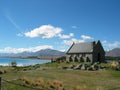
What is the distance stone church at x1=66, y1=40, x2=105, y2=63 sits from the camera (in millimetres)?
70125

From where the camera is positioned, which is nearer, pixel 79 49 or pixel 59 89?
pixel 59 89

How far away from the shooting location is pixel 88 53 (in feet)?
233

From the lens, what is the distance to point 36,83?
24438 millimetres

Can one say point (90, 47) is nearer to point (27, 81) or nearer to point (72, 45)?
point (72, 45)

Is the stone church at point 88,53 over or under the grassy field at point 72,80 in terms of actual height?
over

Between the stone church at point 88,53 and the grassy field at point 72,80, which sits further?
the stone church at point 88,53

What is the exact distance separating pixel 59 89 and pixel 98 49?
4999 cm

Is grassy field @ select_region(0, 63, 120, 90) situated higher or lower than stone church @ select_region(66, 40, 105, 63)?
lower

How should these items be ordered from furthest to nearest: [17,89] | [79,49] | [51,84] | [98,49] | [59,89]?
[79,49] → [98,49] → [51,84] → [59,89] → [17,89]

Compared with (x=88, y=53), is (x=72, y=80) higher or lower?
lower

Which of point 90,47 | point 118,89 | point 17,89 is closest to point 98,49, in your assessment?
point 90,47

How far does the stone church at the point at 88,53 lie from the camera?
70.1m

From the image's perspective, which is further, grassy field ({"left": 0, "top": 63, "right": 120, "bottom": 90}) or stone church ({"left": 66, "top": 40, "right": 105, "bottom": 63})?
stone church ({"left": 66, "top": 40, "right": 105, "bottom": 63})

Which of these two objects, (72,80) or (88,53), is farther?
(88,53)
